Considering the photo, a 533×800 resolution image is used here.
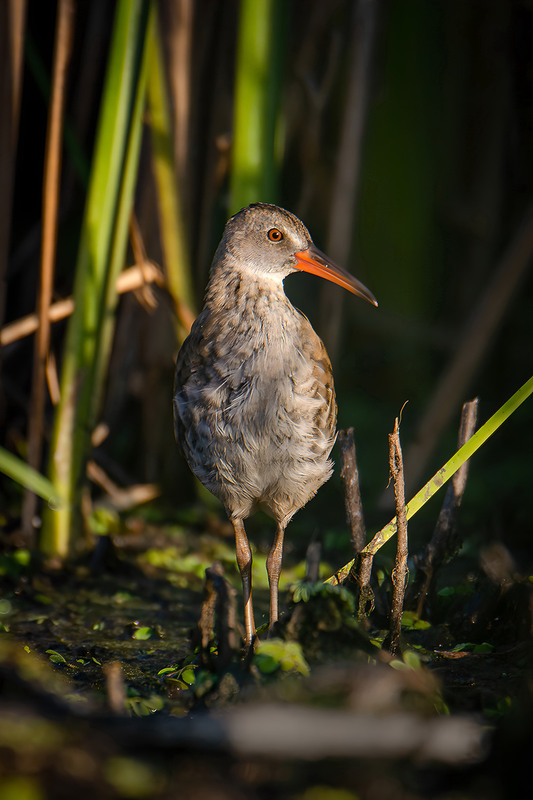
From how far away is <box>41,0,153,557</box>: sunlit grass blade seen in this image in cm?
350

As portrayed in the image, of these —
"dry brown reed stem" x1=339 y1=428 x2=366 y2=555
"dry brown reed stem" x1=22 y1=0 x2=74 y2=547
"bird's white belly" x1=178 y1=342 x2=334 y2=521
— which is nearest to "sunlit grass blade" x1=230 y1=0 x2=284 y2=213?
"dry brown reed stem" x1=22 y1=0 x2=74 y2=547

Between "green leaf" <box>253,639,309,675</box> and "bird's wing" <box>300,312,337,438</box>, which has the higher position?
"bird's wing" <box>300,312,337,438</box>

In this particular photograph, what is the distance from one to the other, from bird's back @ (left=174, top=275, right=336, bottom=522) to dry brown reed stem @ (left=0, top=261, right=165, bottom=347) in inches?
41.8

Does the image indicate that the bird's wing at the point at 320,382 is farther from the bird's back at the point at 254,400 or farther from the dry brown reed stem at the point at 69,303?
the dry brown reed stem at the point at 69,303

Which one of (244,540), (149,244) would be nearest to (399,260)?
(149,244)

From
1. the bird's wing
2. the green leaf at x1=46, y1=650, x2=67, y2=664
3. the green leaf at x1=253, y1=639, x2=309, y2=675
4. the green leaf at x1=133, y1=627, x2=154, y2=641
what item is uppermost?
the bird's wing

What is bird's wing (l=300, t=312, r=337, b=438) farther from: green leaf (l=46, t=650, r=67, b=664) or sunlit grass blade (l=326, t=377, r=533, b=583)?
green leaf (l=46, t=650, r=67, b=664)

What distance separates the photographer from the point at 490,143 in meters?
5.90

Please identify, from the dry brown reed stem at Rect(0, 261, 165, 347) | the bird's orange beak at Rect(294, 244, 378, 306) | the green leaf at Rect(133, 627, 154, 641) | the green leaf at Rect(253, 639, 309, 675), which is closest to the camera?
the green leaf at Rect(253, 639, 309, 675)

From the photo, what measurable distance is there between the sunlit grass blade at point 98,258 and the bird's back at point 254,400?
78 centimetres

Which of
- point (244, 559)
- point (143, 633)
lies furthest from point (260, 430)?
point (143, 633)

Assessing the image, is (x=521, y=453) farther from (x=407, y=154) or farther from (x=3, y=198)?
(x=3, y=198)

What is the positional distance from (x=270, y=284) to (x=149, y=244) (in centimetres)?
171

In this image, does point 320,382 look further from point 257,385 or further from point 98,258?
point 98,258
